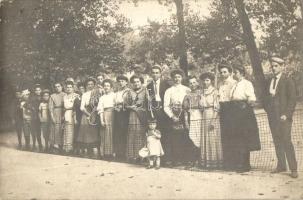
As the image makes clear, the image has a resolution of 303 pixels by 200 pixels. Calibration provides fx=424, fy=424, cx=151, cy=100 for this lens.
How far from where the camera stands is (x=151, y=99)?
4.68 m

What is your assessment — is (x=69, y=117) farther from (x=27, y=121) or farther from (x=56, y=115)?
(x=27, y=121)

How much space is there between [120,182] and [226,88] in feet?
4.62

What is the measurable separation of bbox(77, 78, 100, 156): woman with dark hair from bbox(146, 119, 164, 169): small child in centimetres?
79

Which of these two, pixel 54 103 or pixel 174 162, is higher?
pixel 54 103

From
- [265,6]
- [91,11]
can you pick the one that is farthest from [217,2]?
[91,11]

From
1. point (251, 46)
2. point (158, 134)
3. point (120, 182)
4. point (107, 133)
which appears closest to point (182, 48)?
point (251, 46)

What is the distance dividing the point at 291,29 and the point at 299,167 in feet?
4.33

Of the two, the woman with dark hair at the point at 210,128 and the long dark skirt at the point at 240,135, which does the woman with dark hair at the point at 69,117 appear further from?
the long dark skirt at the point at 240,135

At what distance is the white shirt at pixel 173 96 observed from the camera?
14.8 feet

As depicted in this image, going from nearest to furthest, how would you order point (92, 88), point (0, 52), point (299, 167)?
point (299, 167) < point (0, 52) < point (92, 88)

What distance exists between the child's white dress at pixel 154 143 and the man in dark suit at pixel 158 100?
0.19 ft

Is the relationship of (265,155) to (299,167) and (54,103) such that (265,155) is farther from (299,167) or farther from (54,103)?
(54,103)

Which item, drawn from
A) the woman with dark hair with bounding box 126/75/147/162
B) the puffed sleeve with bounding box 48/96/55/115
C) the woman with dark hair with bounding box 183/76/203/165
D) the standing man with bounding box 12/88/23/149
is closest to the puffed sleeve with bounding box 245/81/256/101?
the woman with dark hair with bounding box 183/76/203/165

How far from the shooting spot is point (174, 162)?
4.54 m
